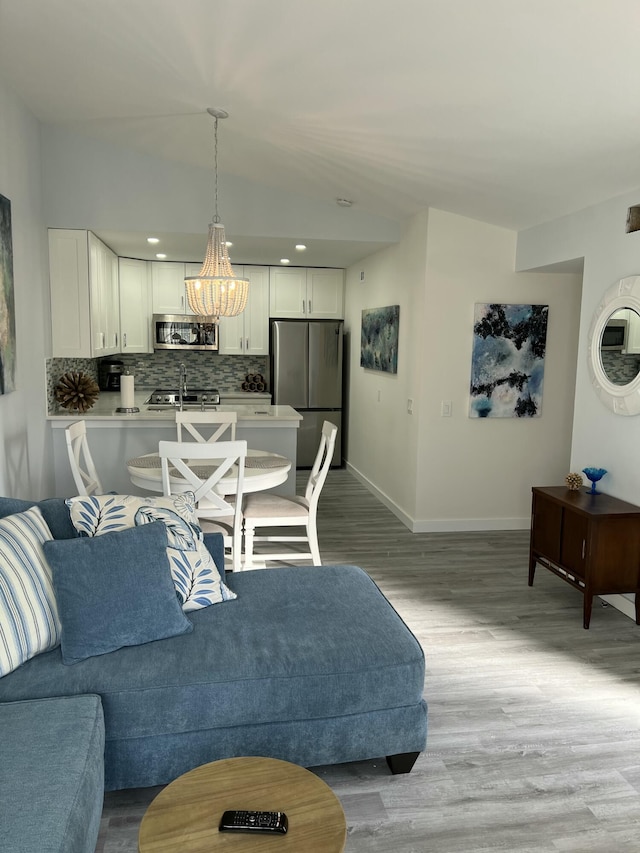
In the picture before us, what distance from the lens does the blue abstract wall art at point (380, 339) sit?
5785 mm

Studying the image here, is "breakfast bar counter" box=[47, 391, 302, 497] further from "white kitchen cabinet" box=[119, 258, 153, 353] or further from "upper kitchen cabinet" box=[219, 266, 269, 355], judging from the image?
"upper kitchen cabinet" box=[219, 266, 269, 355]

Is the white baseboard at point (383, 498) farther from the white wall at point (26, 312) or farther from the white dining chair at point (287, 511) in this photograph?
the white wall at point (26, 312)

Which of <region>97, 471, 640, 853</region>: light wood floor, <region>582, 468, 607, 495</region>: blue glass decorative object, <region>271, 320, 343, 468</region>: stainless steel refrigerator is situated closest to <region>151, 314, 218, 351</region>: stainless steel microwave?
<region>271, 320, 343, 468</region>: stainless steel refrigerator

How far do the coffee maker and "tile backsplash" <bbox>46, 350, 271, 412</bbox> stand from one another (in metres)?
0.09

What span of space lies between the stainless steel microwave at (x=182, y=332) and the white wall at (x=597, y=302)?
13.1ft

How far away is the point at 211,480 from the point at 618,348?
7.97ft

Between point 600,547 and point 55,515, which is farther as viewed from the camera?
point 600,547

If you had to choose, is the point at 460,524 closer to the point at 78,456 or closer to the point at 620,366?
the point at 620,366

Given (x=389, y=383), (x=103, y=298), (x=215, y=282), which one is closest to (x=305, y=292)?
(x=389, y=383)

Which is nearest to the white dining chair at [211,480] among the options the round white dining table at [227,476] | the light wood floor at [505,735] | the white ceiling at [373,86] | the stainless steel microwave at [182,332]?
the round white dining table at [227,476]

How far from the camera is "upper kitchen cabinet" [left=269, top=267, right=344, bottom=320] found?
729cm

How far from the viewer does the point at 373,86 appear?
3000 millimetres

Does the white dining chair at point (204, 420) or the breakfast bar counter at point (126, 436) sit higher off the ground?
the white dining chair at point (204, 420)

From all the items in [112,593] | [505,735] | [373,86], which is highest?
[373,86]
